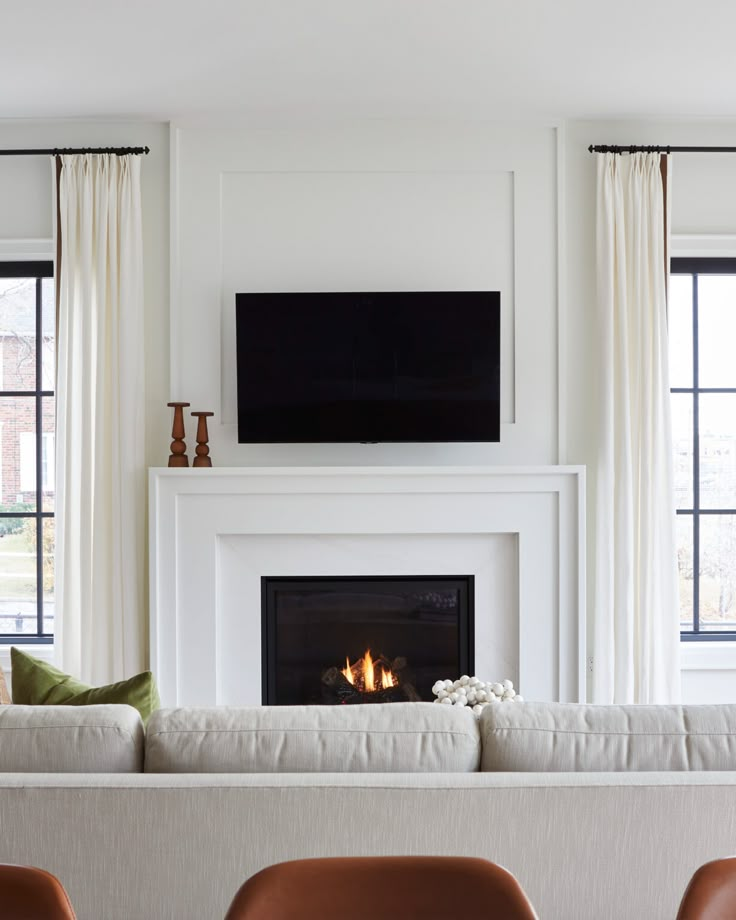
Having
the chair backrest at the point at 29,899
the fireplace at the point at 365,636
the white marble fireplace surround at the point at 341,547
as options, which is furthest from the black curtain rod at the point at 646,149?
the chair backrest at the point at 29,899

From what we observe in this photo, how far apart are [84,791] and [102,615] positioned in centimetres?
259

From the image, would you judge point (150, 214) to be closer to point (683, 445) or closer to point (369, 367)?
point (369, 367)

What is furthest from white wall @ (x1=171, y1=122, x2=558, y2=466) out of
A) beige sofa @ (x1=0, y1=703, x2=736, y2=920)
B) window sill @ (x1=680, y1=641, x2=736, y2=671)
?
beige sofa @ (x1=0, y1=703, x2=736, y2=920)

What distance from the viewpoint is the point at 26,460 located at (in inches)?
181

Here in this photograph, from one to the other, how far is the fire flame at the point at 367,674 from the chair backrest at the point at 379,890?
330 cm

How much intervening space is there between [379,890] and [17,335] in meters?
4.06

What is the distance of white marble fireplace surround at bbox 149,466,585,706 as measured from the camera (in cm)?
417

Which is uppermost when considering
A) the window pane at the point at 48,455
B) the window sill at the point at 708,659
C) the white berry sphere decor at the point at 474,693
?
the window pane at the point at 48,455

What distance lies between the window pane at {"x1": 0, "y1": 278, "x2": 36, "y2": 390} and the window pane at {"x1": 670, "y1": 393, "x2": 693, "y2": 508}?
3.19 meters

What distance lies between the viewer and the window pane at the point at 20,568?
460cm

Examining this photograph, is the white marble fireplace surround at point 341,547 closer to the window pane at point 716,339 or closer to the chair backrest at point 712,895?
the window pane at point 716,339

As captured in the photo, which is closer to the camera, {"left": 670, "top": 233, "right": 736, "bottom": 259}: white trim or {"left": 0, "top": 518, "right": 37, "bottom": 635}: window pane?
{"left": 670, "top": 233, "right": 736, "bottom": 259}: white trim

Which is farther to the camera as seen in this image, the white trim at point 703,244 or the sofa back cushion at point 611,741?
the white trim at point 703,244

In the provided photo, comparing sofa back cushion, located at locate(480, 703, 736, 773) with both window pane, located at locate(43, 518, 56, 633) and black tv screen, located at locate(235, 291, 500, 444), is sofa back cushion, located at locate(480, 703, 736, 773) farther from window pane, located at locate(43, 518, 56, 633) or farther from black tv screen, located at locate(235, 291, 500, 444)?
window pane, located at locate(43, 518, 56, 633)
